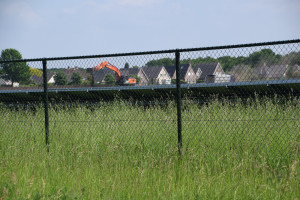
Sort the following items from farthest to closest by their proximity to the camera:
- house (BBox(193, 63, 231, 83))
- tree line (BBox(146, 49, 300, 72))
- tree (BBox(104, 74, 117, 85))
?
tree (BBox(104, 74, 117, 85)), house (BBox(193, 63, 231, 83)), tree line (BBox(146, 49, 300, 72))

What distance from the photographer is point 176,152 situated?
519 centimetres

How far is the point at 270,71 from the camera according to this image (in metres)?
5.30

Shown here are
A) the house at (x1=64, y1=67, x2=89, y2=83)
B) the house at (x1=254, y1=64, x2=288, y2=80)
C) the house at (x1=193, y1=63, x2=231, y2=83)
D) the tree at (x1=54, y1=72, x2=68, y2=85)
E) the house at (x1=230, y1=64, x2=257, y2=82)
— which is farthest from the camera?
the tree at (x1=54, y1=72, x2=68, y2=85)

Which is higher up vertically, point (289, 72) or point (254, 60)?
point (254, 60)

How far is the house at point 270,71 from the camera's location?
514cm

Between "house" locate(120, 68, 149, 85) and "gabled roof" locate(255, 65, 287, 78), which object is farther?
"house" locate(120, 68, 149, 85)

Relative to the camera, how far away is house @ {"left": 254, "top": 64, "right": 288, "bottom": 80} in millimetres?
5137

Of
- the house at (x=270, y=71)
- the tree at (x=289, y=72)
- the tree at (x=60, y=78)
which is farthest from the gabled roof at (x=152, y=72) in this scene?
the tree at (x=289, y=72)

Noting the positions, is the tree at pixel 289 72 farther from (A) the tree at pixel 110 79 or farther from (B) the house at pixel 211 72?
(A) the tree at pixel 110 79

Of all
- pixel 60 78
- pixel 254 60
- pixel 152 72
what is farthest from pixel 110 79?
pixel 254 60

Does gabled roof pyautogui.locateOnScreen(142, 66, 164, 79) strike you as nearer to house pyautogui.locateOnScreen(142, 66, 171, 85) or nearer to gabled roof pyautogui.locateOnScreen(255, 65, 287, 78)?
house pyautogui.locateOnScreen(142, 66, 171, 85)

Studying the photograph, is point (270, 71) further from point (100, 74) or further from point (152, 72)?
point (100, 74)

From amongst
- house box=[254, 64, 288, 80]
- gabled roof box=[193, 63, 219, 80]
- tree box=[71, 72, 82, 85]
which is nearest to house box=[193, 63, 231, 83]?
gabled roof box=[193, 63, 219, 80]

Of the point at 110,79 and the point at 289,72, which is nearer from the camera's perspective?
the point at 289,72
